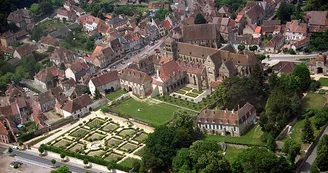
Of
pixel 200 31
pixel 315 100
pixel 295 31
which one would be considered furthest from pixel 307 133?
pixel 200 31

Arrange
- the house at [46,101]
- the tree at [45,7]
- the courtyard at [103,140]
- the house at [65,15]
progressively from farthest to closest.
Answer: the tree at [45,7] → the house at [65,15] → the house at [46,101] → the courtyard at [103,140]

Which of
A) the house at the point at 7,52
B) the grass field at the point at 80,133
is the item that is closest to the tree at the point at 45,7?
the house at the point at 7,52

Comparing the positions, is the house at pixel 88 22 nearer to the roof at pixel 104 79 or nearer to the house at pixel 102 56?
the house at pixel 102 56

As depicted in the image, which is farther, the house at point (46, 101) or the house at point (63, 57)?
the house at point (63, 57)

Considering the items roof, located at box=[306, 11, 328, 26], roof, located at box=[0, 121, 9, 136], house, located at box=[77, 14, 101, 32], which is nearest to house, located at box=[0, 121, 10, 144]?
roof, located at box=[0, 121, 9, 136]

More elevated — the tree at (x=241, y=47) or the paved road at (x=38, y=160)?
the tree at (x=241, y=47)

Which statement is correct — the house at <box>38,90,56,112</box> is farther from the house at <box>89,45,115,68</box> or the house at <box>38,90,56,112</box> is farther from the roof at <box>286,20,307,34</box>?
the roof at <box>286,20,307,34</box>

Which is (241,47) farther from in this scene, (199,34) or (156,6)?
(156,6)
